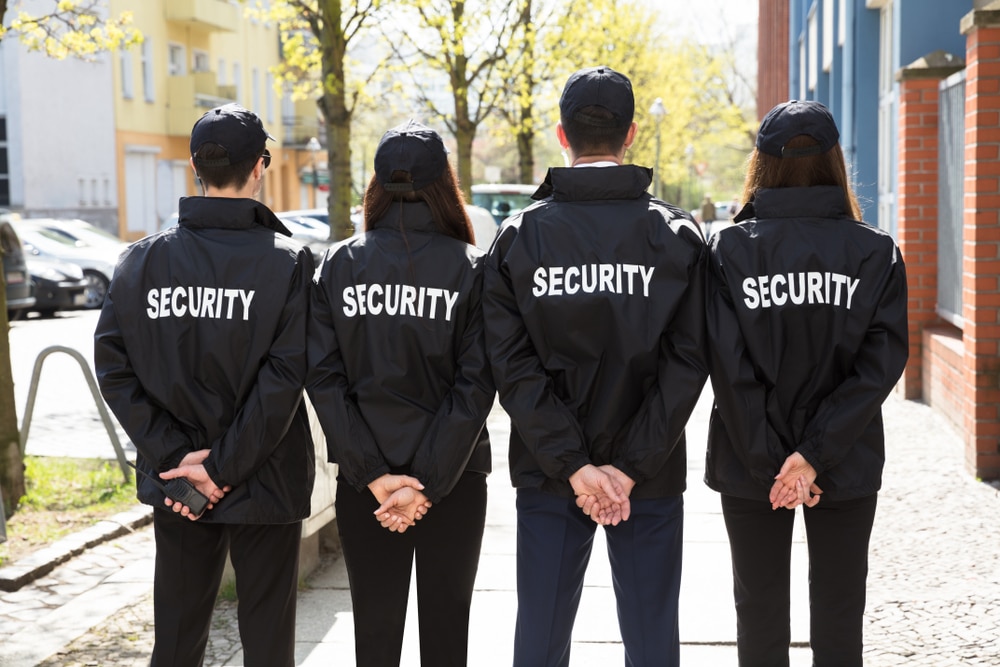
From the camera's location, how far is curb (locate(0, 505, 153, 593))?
5969 millimetres

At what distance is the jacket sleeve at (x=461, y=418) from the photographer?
3.51 m

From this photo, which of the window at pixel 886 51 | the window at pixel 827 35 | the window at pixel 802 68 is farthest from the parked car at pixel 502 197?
the window at pixel 886 51

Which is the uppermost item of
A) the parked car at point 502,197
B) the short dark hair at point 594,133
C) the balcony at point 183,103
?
the balcony at point 183,103

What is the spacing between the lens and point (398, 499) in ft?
11.5

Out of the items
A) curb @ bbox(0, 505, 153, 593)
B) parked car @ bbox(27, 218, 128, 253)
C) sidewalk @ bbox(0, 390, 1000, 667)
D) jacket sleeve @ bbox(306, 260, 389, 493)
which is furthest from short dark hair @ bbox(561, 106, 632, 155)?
parked car @ bbox(27, 218, 128, 253)

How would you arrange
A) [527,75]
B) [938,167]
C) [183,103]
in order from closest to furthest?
[938,167] → [527,75] → [183,103]

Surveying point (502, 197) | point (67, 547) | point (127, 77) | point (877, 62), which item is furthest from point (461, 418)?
point (127, 77)

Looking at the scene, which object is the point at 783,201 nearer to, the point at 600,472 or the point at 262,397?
the point at 600,472

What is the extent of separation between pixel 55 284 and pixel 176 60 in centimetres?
2014

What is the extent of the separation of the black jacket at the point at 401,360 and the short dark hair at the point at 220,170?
389mm

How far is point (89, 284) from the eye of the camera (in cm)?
2288

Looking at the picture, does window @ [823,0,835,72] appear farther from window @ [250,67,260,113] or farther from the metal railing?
window @ [250,67,260,113]

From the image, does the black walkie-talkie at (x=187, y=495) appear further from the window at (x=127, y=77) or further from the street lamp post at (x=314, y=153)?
the street lamp post at (x=314, y=153)

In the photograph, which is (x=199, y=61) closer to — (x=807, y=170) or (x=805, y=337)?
(x=807, y=170)
